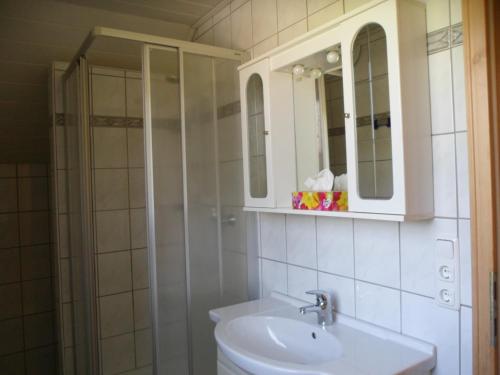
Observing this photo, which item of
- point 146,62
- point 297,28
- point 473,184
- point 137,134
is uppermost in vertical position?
point 297,28

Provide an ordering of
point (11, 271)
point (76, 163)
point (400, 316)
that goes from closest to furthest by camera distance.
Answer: point (400, 316)
point (76, 163)
point (11, 271)

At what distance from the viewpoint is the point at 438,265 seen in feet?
3.91

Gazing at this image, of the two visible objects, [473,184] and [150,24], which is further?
[150,24]

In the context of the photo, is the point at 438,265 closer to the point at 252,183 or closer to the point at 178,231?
the point at 252,183

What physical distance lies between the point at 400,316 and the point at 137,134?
2.01 m

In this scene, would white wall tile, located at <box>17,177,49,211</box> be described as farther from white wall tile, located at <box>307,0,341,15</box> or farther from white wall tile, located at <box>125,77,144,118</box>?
white wall tile, located at <box>307,0,341,15</box>

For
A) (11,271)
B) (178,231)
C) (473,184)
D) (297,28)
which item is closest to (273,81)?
(297,28)

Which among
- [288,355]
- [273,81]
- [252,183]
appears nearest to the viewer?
[288,355]

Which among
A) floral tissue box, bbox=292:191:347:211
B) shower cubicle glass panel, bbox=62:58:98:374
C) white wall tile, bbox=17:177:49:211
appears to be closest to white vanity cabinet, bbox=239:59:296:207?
floral tissue box, bbox=292:191:347:211

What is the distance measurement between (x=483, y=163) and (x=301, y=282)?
0.96 m

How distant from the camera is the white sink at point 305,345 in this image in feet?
3.81

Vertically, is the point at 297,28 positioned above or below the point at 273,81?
above

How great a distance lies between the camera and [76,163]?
7.07 ft

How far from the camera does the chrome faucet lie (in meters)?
1.50
